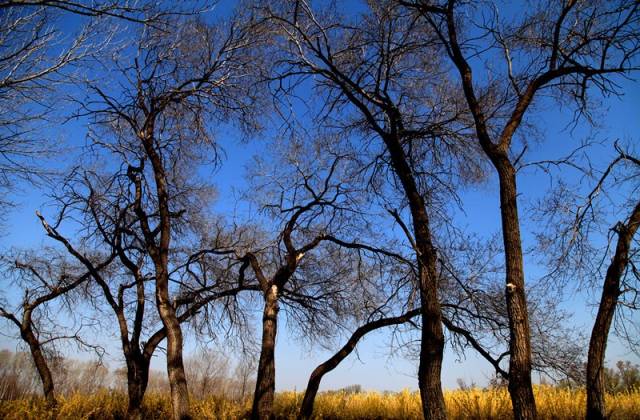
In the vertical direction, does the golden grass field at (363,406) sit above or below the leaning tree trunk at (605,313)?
below

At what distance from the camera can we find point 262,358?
927 cm

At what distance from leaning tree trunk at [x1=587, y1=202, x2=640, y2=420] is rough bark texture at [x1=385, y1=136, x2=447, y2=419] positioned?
2.13 meters

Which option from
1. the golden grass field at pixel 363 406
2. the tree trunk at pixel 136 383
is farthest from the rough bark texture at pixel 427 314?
the tree trunk at pixel 136 383

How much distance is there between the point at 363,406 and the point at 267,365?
13.5 ft

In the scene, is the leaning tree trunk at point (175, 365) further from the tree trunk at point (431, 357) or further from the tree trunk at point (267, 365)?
the tree trunk at point (431, 357)

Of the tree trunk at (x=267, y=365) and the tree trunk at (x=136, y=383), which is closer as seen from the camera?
the tree trunk at (x=267, y=365)

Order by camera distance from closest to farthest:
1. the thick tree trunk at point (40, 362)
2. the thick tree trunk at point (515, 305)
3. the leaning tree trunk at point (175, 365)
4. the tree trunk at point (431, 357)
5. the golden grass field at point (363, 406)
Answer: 1. the thick tree trunk at point (515, 305)
2. the tree trunk at point (431, 357)
3. the leaning tree trunk at point (175, 365)
4. the golden grass field at point (363, 406)
5. the thick tree trunk at point (40, 362)

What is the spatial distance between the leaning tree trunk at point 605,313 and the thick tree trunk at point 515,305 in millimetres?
1451

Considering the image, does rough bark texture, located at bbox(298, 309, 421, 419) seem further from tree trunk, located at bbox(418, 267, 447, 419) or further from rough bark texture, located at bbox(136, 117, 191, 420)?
tree trunk, located at bbox(418, 267, 447, 419)

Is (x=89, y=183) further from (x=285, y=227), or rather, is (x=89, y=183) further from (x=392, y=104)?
(x=392, y=104)

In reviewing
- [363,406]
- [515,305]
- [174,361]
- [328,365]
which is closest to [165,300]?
[174,361]

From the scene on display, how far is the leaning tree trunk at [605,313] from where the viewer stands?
248 inches

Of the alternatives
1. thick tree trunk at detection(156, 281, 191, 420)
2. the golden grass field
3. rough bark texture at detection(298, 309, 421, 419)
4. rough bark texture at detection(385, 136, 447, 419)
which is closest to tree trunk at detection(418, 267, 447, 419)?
rough bark texture at detection(385, 136, 447, 419)

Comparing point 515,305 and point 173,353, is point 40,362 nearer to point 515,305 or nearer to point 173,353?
point 173,353
